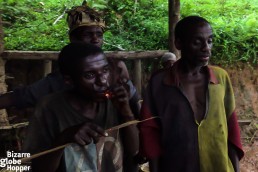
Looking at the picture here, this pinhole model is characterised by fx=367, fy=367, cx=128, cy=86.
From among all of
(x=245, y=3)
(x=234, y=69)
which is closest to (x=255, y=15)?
(x=245, y=3)

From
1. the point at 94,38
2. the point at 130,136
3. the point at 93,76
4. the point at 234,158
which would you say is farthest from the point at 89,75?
the point at 234,158

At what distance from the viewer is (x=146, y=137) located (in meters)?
2.17

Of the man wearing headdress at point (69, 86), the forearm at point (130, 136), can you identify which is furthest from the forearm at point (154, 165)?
the forearm at point (130, 136)

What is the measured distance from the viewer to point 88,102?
183 cm

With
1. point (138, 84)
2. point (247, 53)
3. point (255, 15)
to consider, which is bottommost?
point (138, 84)

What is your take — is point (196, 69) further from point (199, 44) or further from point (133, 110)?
point (133, 110)

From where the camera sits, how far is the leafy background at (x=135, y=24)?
6.37 metres

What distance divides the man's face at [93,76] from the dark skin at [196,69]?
642mm

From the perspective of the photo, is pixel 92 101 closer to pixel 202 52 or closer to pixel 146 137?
pixel 146 137

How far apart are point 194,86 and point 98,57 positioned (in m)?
0.74

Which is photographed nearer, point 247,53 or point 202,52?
point 202,52

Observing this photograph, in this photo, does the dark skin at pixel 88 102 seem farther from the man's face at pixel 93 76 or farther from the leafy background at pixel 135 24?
the leafy background at pixel 135 24

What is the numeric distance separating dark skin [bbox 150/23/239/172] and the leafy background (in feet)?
12.7

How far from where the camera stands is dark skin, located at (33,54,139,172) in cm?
154
